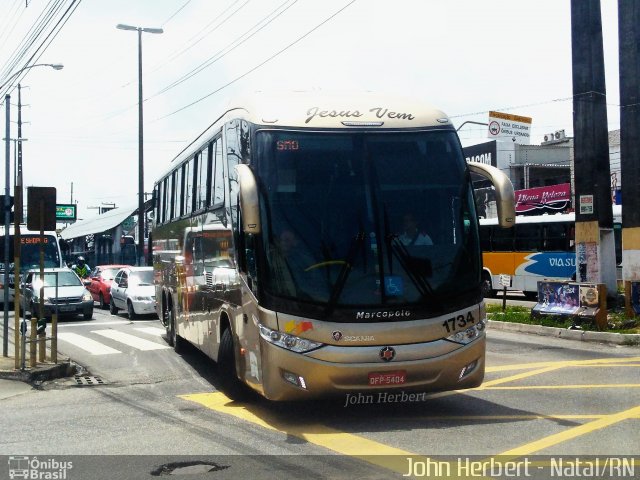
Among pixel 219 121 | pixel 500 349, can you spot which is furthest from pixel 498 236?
pixel 219 121

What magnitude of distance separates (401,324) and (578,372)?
14.6ft

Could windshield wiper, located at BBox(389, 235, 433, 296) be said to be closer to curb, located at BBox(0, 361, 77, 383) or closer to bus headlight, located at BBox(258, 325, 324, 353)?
bus headlight, located at BBox(258, 325, 324, 353)

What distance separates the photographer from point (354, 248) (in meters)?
8.28

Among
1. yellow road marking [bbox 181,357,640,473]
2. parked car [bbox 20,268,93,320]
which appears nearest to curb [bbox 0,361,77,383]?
yellow road marking [bbox 181,357,640,473]

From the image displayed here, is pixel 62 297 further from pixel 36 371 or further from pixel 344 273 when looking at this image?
pixel 344 273

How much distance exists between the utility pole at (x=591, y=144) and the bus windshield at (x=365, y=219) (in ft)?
36.8

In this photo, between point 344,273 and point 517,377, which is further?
point 517,377

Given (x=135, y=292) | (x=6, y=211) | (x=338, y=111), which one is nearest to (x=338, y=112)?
(x=338, y=111)

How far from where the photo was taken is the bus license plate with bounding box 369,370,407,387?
8133 millimetres

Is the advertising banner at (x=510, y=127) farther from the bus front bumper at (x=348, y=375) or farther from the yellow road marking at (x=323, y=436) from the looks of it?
the bus front bumper at (x=348, y=375)

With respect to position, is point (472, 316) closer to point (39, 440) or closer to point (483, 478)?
point (483, 478)

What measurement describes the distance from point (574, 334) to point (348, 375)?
9311 mm

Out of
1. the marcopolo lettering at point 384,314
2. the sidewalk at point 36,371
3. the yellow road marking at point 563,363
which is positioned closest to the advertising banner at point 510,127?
the yellow road marking at point 563,363

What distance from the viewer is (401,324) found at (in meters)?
8.20
